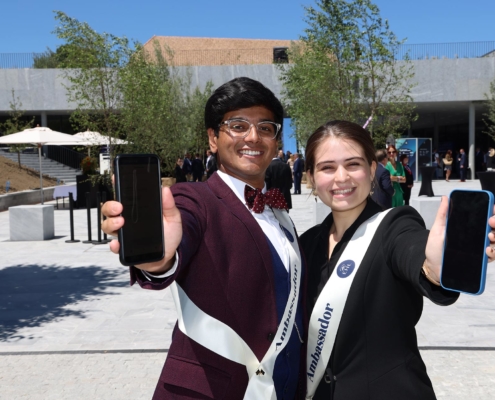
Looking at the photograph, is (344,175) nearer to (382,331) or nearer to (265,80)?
(382,331)

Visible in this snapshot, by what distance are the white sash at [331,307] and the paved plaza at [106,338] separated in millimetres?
2822

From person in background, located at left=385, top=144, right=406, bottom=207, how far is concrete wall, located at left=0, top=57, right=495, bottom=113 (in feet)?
79.4

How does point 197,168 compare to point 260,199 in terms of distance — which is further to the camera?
point 197,168

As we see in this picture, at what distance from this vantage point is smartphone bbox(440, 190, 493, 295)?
153 cm

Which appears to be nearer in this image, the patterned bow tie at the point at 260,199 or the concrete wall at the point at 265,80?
the patterned bow tie at the point at 260,199

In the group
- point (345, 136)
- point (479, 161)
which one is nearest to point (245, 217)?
point (345, 136)

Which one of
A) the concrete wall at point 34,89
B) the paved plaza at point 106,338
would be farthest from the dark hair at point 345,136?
the concrete wall at point 34,89

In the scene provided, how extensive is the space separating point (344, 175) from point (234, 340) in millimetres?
728

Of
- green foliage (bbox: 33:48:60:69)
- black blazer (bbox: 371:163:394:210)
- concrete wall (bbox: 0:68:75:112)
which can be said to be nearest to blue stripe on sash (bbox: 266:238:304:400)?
black blazer (bbox: 371:163:394:210)

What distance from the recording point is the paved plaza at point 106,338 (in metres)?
4.85

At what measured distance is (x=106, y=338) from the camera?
6.09 m

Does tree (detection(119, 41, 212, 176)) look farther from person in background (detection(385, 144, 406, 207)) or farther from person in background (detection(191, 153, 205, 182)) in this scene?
person in background (detection(385, 144, 406, 207))

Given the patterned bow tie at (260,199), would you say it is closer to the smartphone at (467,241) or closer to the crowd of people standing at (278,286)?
the crowd of people standing at (278,286)

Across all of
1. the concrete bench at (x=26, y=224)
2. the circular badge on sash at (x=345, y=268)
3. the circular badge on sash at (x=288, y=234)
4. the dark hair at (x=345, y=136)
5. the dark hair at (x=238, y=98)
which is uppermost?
the dark hair at (x=238, y=98)
